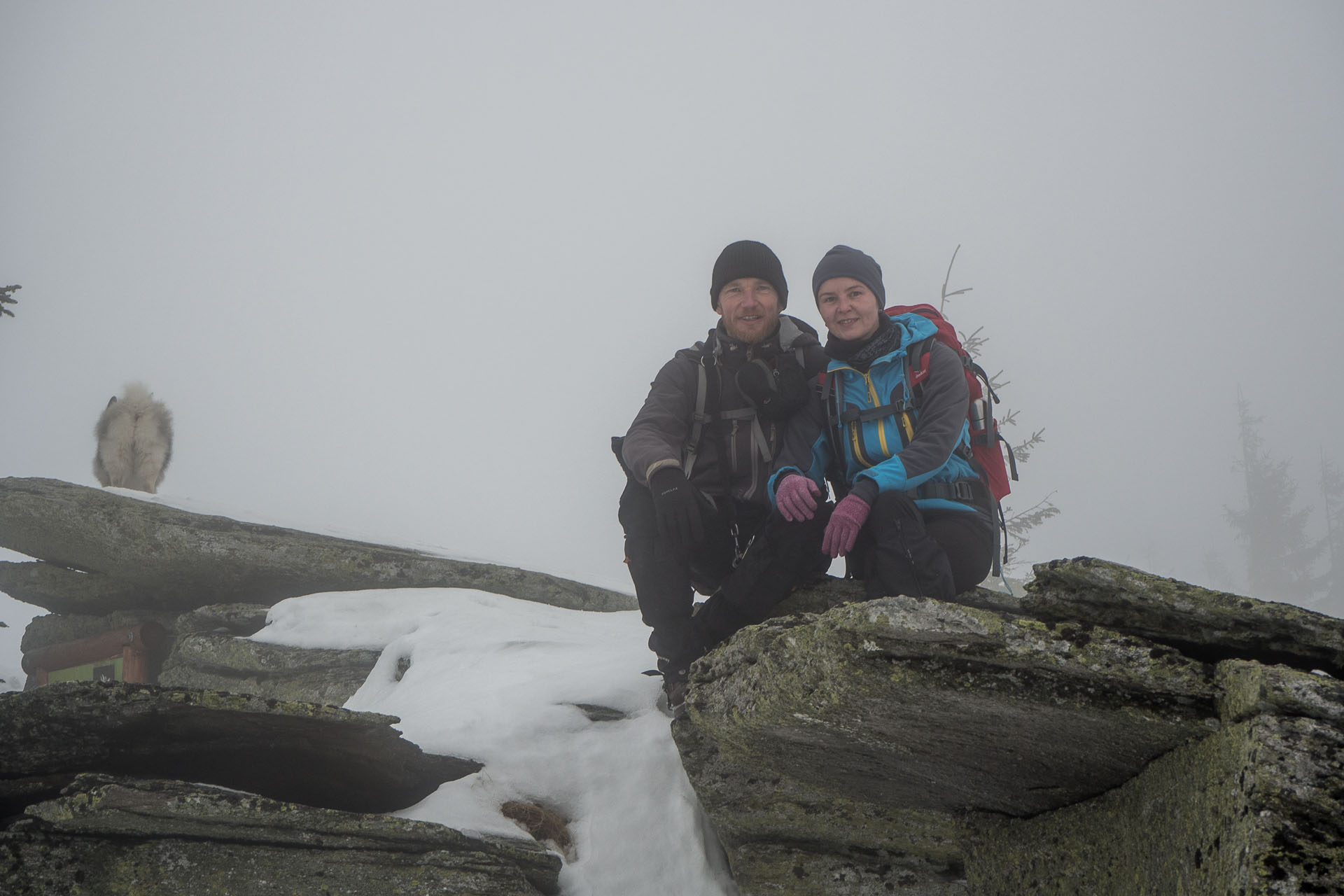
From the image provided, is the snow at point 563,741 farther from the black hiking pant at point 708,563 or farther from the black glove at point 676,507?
the black glove at point 676,507

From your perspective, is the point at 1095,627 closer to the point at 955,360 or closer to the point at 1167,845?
the point at 1167,845

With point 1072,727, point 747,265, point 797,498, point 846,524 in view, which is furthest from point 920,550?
point 747,265

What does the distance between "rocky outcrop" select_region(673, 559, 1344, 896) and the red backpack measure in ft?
4.49

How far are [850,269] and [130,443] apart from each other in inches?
672

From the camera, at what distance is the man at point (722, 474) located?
5.42 metres

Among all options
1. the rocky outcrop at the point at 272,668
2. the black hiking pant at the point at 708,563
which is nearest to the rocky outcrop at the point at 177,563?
the rocky outcrop at the point at 272,668

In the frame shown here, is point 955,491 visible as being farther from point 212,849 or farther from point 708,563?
point 212,849

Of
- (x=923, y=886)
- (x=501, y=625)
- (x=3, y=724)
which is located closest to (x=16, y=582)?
(x=501, y=625)

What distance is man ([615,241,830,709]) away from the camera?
542 centimetres

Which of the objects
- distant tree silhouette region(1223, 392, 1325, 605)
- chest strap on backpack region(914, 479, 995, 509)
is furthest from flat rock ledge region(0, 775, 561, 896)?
distant tree silhouette region(1223, 392, 1325, 605)

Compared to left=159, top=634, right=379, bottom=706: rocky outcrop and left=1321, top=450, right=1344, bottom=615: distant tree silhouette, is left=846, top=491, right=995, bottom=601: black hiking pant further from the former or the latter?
left=1321, top=450, right=1344, bottom=615: distant tree silhouette

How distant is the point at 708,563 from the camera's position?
19.5 feet

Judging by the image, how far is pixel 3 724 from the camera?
13.3ft

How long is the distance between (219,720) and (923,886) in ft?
14.6
